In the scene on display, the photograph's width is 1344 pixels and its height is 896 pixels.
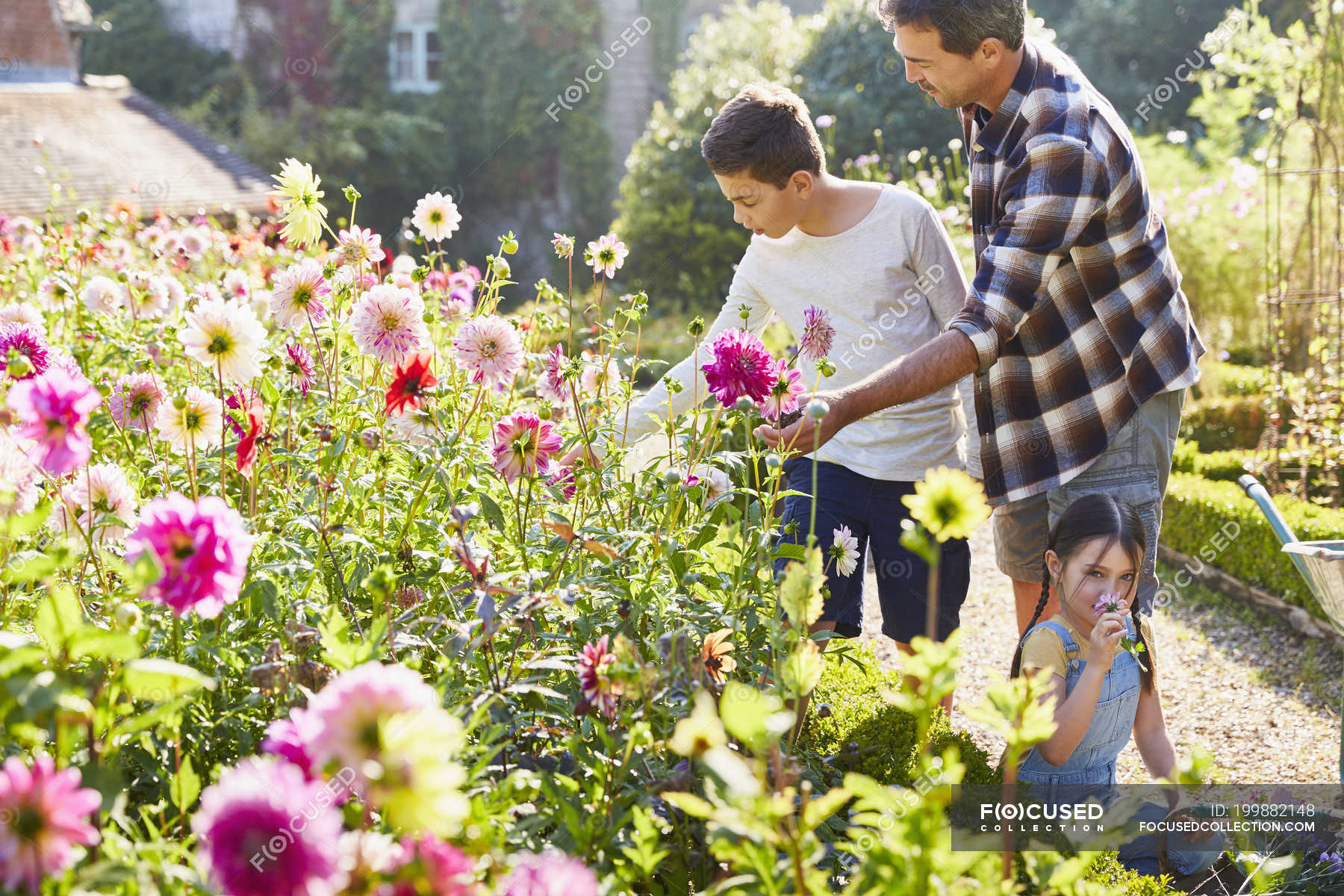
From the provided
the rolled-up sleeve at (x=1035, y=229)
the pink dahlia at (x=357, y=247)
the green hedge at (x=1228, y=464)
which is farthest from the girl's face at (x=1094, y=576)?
the green hedge at (x=1228, y=464)

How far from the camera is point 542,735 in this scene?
1420 mm

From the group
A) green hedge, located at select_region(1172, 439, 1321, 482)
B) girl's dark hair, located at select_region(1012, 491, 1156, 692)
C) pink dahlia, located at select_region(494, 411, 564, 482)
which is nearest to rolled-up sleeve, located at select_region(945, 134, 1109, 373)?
girl's dark hair, located at select_region(1012, 491, 1156, 692)

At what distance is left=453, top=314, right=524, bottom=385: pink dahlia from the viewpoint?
1789 millimetres

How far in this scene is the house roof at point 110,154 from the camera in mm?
11227

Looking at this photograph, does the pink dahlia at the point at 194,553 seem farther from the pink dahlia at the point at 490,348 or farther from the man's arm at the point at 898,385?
the man's arm at the point at 898,385

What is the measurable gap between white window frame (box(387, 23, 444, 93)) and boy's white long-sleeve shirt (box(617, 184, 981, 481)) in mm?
16781

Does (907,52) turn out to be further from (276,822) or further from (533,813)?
(276,822)

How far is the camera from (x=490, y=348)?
180 cm

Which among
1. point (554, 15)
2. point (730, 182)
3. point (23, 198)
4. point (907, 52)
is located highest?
point (554, 15)

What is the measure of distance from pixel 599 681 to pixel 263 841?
0.53 meters

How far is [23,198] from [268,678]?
11.3m

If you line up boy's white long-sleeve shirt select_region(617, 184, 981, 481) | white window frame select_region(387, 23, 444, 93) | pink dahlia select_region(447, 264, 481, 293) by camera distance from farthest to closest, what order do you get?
white window frame select_region(387, 23, 444, 93) → pink dahlia select_region(447, 264, 481, 293) → boy's white long-sleeve shirt select_region(617, 184, 981, 481)

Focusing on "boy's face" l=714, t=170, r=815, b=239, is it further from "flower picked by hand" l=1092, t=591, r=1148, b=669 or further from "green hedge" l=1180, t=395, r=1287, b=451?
"green hedge" l=1180, t=395, r=1287, b=451

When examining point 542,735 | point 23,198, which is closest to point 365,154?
point 23,198
